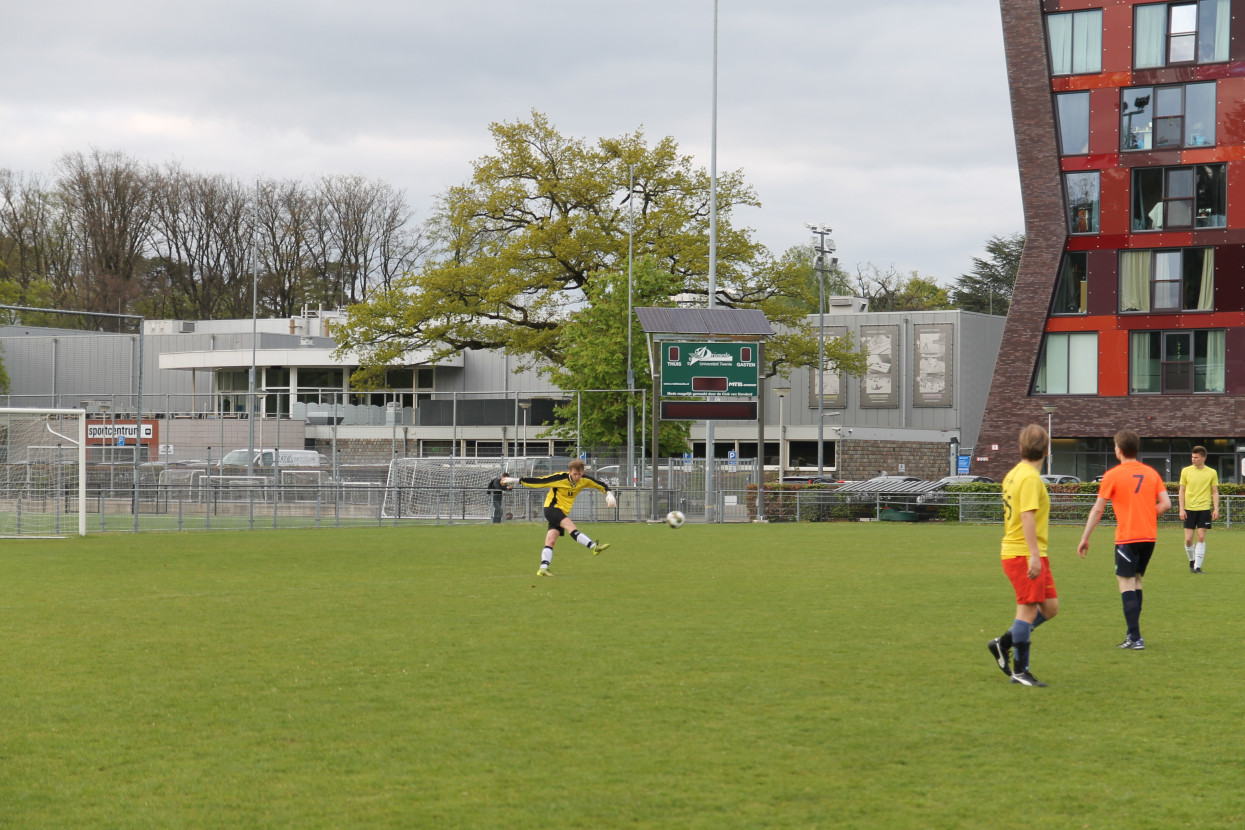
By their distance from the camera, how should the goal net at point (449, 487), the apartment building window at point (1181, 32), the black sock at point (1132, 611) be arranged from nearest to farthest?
the black sock at point (1132, 611) → the goal net at point (449, 487) → the apartment building window at point (1181, 32)

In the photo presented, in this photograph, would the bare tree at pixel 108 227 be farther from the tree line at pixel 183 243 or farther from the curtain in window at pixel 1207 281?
the curtain in window at pixel 1207 281

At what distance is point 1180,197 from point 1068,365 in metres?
6.89

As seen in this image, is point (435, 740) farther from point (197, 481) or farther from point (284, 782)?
point (197, 481)

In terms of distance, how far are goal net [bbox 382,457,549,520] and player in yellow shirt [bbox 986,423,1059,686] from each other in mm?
26711

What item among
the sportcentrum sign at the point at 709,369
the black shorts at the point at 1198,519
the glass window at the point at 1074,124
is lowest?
the black shorts at the point at 1198,519

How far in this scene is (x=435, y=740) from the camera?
26.5 feet

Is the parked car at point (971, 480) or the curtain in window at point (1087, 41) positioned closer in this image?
the parked car at point (971, 480)

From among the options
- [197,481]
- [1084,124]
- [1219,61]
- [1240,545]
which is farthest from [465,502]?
[1219,61]

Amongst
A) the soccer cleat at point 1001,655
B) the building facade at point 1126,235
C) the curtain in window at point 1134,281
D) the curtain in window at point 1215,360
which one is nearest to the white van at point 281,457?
the building facade at point 1126,235

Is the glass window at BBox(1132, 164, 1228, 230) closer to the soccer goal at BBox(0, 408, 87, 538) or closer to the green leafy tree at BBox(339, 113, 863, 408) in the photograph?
the green leafy tree at BBox(339, 113, 863, 408)

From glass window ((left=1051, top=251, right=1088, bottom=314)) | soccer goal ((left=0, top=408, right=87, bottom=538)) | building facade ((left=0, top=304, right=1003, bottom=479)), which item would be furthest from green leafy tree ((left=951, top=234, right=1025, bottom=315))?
soccer goal ((left=0, top=408, right=87, bottom=538))

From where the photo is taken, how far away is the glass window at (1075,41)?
49.4m

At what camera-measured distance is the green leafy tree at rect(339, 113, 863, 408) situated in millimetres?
49906

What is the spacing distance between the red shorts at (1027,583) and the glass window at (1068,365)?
42.2 metres
